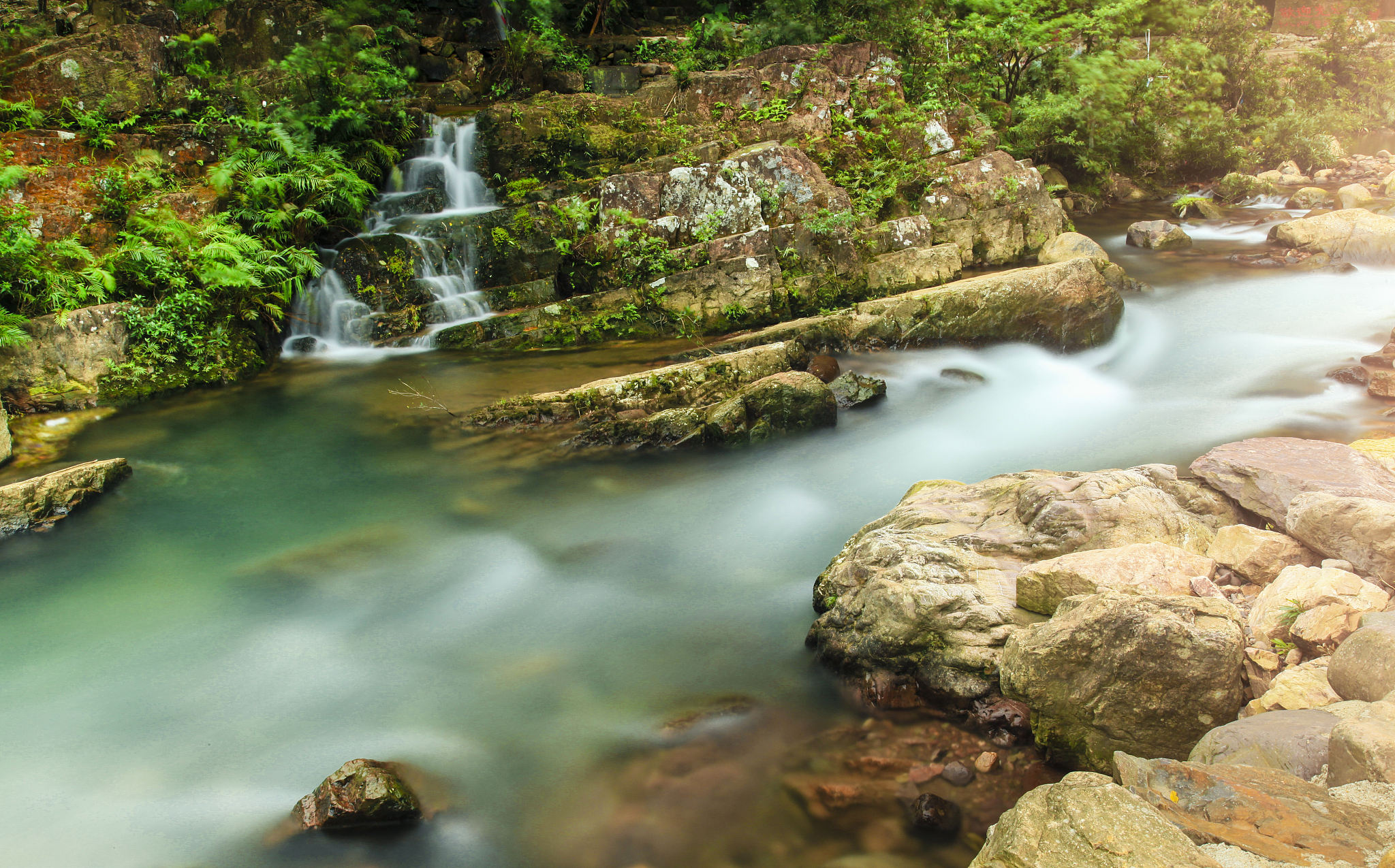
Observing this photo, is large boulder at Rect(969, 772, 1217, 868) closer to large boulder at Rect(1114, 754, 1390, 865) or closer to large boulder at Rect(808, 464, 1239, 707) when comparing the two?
large boulder at Rect(1114, 754, 1390, 865)

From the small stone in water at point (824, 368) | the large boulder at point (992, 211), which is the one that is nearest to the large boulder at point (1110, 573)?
the small stone in water at point (824, 368)

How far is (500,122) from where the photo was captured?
41.3 ft

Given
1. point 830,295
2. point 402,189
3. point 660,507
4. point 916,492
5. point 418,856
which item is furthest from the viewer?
point 402,189

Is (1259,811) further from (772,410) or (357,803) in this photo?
(772,410)

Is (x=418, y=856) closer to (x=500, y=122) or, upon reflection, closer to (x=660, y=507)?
(x=660, y=507)

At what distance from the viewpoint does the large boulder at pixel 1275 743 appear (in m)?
2.96

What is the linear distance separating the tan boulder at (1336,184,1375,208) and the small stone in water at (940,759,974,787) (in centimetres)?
1967

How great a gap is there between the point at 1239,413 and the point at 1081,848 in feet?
25.8

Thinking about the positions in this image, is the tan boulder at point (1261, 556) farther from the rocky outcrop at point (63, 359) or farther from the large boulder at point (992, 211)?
the rocky outcrop at point (63, 359)

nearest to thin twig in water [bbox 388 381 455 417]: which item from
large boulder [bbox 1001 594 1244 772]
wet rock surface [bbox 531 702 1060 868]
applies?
wet rock surface [bbox 531 702 1060 868]

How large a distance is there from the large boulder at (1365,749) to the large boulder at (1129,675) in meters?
0.70

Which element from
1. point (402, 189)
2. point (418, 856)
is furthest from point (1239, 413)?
point (402, 189)

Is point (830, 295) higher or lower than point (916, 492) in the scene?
higher

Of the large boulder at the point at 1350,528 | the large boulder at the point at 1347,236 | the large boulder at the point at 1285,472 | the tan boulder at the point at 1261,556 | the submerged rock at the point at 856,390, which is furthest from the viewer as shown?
the large boulder at the point at 1347,236
